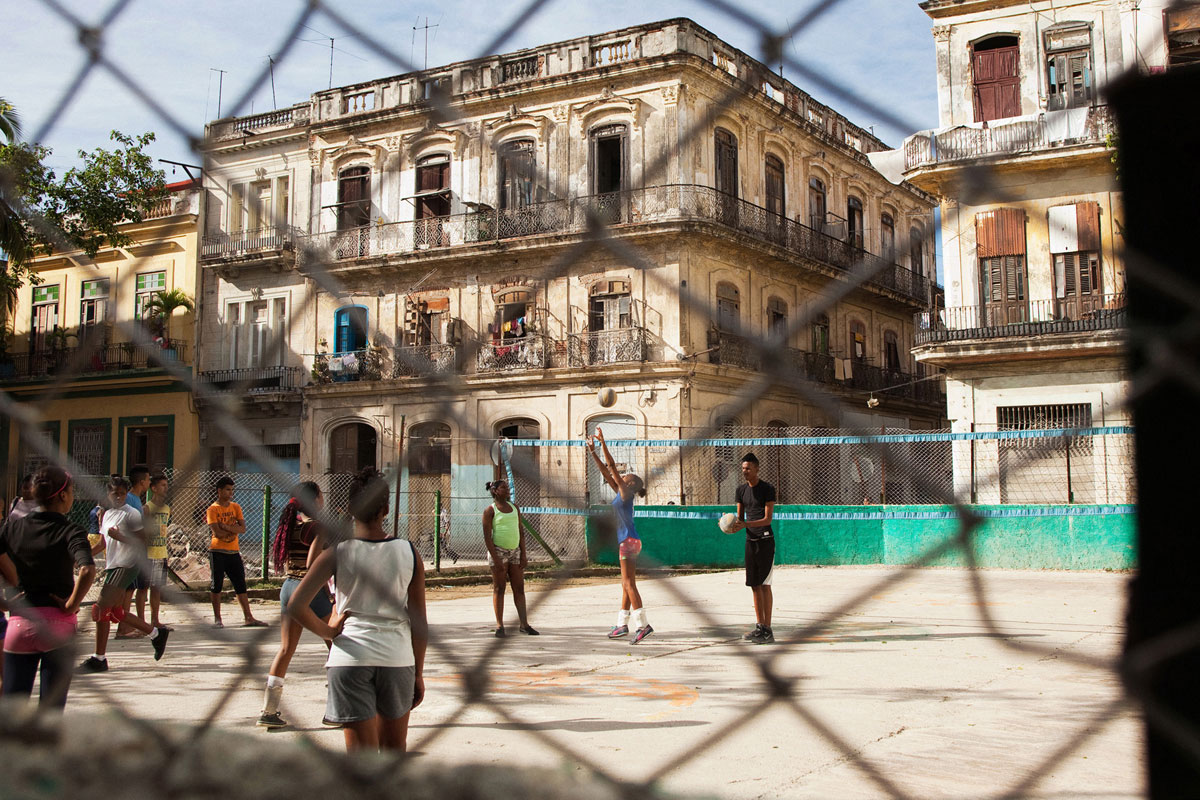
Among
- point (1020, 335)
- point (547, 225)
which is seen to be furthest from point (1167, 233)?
point (547, 225)

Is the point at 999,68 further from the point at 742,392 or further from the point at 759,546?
the point at 759,546

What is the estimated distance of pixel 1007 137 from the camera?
951 mm

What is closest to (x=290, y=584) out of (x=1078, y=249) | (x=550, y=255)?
(x=550, y=255)

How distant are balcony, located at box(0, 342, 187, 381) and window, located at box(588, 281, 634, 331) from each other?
17.0ft

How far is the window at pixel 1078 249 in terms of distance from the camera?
81 centimetres

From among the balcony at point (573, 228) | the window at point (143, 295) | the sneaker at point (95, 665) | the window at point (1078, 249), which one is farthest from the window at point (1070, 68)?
the sneaker at point (95, 665)

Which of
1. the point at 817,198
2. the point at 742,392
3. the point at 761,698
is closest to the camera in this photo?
the point at 742,392

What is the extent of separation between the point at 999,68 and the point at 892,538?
47.4 feet

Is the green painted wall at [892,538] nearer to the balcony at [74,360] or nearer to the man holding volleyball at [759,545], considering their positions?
the man holding volleyball at [759,545]

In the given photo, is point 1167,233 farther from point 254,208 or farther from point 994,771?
point 994,771

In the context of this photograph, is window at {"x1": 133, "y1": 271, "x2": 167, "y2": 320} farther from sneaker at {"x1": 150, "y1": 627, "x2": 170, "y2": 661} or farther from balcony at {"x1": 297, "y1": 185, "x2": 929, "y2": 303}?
sneaker at {"x1": 150, "y1": 627, "x2": 170, "y2": 661}

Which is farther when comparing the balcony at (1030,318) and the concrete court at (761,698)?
the concrete court at (761,698)

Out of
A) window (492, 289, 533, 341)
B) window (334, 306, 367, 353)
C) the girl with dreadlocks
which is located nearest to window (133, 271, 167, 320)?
window (334, 306, 367, 353)

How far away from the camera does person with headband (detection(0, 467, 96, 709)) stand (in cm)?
398
